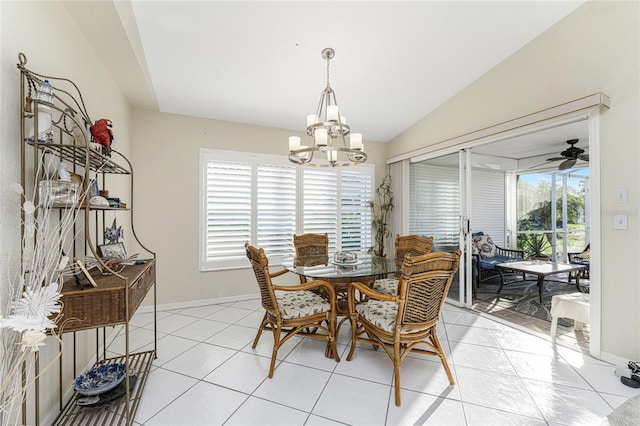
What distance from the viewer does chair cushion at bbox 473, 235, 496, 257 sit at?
528 centimetres

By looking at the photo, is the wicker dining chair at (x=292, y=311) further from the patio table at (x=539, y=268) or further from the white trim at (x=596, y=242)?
the patio table at (x=539, y=268)

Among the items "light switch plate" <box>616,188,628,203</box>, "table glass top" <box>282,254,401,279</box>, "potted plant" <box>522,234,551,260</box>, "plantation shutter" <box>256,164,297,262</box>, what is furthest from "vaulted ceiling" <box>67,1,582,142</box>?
"potted plant" <box>522,234,551,260</box>

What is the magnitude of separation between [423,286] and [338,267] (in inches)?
37.6

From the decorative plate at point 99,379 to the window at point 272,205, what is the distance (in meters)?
1.97

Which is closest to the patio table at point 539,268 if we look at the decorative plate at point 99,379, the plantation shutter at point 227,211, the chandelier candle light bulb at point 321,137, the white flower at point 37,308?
the chandelier candle light bulb at point 321,137

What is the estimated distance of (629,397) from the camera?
1.93 meters

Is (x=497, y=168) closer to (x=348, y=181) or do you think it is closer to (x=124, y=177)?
(x=348, y=181)

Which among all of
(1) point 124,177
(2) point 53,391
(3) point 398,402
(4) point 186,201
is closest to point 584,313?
(3) point 398,402

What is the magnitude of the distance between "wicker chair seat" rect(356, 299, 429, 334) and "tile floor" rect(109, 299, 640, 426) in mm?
436

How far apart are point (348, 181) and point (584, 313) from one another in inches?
132

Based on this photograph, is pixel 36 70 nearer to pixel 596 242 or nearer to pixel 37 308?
pixel 37 308

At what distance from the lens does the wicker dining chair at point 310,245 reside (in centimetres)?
356

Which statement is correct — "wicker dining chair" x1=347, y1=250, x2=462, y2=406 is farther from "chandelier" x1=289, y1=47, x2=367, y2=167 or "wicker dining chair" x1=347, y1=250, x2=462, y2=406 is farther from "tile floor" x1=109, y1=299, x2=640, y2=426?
"chandelier" x1=289, y1=47, x2=367, y2=167

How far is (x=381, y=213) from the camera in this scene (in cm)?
506
